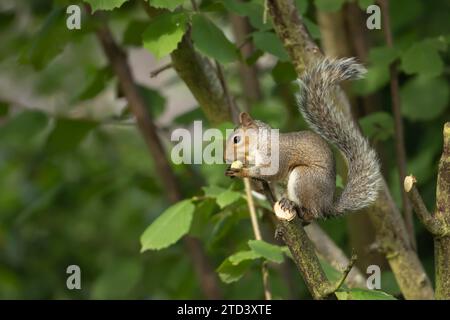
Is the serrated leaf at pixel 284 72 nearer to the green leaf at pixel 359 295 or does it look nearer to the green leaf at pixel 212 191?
the green leaf at pixel 212 191

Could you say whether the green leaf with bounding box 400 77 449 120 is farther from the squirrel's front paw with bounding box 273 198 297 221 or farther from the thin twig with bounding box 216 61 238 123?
the squirrel's front paw with bounding box 273 198 297 221

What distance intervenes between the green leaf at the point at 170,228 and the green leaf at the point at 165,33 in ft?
1.08

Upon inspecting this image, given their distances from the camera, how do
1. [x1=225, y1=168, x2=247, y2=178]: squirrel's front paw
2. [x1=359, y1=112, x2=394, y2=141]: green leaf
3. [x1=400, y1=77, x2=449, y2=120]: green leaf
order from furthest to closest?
1. [x1=400, y1=77, x2=449, y2=120]: green leaf
2. [x1=359, y1=112, x2=394, y2=141]: green leaf
3. [x1=225, y1=168, x2=247, y2=178]: squirrel's front paw

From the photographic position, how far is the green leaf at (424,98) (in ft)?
8.20

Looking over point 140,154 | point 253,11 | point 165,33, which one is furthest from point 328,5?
point 140,154

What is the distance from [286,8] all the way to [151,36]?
0.84 ft

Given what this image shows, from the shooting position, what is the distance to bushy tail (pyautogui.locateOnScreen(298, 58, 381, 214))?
1646 mm

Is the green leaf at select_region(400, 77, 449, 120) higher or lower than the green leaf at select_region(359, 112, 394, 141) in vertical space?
higher

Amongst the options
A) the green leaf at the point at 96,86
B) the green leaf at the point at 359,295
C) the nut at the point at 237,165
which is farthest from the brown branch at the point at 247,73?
the green leaf at the point at 359,295

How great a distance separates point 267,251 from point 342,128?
257 millimetres

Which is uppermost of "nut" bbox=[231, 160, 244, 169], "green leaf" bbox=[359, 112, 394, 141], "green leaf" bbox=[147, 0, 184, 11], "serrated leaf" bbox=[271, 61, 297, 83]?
"green leaf" bbox=[147, 0, 184, 11]

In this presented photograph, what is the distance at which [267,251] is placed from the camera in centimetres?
171

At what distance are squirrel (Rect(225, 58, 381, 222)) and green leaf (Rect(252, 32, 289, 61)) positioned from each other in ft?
0.73

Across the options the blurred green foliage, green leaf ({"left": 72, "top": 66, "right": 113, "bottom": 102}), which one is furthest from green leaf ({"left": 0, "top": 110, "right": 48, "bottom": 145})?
green leaf ({"left": 72, "top": 66, "right": 113, "bottom": 102})
